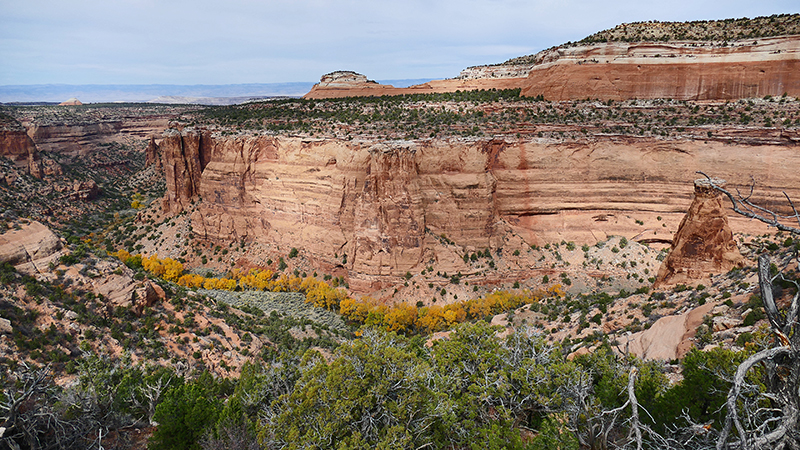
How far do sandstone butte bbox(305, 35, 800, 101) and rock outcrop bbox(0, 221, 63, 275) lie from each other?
40.8 metres

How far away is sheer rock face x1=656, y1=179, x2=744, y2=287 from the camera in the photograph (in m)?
22.3

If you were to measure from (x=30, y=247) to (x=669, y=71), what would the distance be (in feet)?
156

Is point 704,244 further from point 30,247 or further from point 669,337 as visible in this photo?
point 30,247

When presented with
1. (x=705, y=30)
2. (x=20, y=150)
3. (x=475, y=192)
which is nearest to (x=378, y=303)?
(x=475, y=192)

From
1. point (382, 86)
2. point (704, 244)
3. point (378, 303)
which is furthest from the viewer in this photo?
point (382, 86)

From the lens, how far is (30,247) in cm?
1878

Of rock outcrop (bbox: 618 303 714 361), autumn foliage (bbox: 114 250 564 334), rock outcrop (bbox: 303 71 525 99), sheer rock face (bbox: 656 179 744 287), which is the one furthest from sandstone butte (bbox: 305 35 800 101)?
rock outcrop (bbox: 618 303 714 361)

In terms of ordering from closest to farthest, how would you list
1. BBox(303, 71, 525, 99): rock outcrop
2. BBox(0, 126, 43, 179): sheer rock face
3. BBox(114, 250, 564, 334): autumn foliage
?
BBox(114, 250, 564, 334): autumn foliage
BBox(303, 71, 525, 99): rock outcrop
BBox(0, 126, 43, 179): sheer rock face

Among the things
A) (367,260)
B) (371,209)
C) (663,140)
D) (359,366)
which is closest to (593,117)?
(663,140)

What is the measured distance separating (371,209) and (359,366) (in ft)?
80.4

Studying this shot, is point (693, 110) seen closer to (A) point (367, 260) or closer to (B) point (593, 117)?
(B) point (593, 117)

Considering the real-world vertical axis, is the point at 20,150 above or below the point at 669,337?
above

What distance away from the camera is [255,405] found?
15.5 metres

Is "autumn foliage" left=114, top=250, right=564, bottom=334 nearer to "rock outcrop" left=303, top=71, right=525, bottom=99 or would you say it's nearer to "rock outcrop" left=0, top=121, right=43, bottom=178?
"rock outcrop" left=303, top=71, right=525, bottom=99
